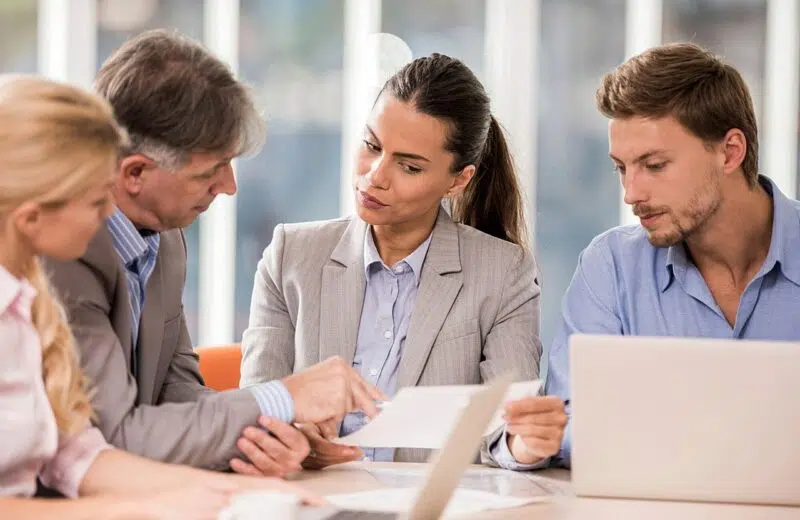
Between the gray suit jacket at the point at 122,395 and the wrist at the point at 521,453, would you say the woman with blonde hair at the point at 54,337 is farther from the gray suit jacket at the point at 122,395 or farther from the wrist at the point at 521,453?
the wrist at the point at 521,453

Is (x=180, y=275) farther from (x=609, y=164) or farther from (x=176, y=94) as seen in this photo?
(x=609, y=164)

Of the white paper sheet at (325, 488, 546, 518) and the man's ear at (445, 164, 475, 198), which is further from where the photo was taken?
the man's ear at (445, 164, 475, 198)

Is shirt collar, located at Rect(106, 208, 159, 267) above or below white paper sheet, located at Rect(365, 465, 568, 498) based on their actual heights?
above

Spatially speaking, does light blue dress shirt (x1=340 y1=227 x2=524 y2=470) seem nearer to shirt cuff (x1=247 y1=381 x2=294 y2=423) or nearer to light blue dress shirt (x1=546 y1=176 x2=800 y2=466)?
light blue dress shirt (x1=546 y1=176 x2=800 y2=466)

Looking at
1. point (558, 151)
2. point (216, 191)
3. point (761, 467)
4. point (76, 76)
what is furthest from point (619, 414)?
point (76, 76)

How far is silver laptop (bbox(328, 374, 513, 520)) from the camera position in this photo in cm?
133

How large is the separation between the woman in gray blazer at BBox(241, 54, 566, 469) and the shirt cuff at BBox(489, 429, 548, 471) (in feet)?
1.03

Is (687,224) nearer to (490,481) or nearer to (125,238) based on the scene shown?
(490,481)

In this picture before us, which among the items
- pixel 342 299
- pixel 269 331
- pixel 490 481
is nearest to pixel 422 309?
pixel 342 299

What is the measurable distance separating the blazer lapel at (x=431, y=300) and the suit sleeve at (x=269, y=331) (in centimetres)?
27

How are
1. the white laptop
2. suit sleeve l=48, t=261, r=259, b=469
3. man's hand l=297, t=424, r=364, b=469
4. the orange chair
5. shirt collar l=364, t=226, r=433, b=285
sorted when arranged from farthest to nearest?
1. the orange chair
2. shirt collar l=364, t=226, r=433, b=285
3. man's hand l=297, t=424, r=364, b=469
4. suit sleeve l=48, t=261, r=259, b=469
5. the white laptop

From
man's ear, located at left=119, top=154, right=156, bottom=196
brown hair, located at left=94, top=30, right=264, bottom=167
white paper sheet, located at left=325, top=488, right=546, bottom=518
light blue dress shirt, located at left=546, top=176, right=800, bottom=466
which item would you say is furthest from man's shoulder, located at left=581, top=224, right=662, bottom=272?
man's ear, located at left=119, top=154, right=156, bottom=196

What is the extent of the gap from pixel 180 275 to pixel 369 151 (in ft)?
1.79

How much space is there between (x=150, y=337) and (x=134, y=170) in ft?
1.03
